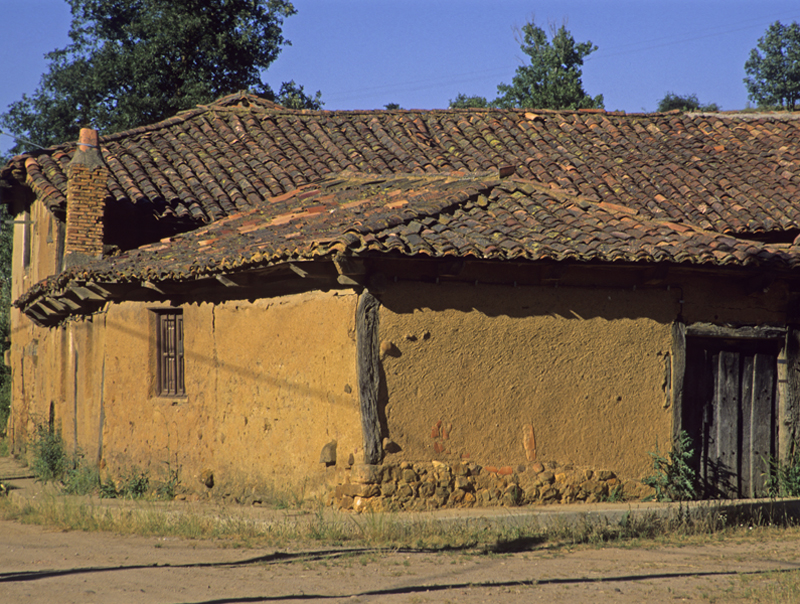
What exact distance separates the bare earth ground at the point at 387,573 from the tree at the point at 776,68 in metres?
36.6

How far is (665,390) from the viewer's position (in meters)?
9.03

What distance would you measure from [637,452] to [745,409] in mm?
1731

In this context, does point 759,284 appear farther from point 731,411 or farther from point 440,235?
point 440,235

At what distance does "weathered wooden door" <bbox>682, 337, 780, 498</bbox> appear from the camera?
9422 millimetres

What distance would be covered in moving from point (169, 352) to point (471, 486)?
14.0 feet

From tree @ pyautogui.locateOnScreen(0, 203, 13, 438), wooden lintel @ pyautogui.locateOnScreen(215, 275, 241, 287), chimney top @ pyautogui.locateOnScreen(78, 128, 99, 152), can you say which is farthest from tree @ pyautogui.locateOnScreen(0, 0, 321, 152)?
wooden lintel @ pyautogui.locateOnScreen(215, 275, 241, 287)

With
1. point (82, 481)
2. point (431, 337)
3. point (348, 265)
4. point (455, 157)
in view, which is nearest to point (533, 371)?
point (431, 337)

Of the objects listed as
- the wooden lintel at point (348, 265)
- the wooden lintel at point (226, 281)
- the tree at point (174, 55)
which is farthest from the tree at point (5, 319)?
the wooden lintel at point (348, 265)

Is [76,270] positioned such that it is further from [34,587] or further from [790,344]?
[790,344]

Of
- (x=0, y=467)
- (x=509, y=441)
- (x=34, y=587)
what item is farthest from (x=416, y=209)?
(x=0, y=467)

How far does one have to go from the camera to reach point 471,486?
325 inches

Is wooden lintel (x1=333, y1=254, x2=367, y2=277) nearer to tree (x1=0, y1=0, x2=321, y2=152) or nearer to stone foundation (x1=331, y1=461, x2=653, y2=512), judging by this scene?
stone foundation (x1=331, y1=461, x2=653, y2=512)

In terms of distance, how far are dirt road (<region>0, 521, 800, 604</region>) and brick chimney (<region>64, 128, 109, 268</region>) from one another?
17.5 ft

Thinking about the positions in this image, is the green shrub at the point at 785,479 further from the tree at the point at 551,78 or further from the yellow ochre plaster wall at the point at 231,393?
the tree at the point at 551,78
